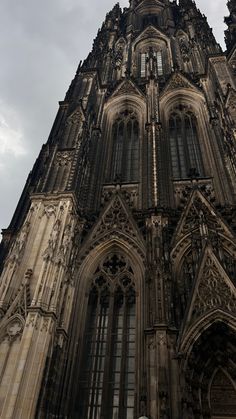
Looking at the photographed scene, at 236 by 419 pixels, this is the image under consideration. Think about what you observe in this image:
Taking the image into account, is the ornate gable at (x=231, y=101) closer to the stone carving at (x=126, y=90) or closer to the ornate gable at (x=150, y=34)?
the stone carving at (x=126, y=90)

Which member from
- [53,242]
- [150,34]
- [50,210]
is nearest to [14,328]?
[53,242]

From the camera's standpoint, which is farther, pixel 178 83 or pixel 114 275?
pixel 178 83

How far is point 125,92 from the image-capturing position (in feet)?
78.8

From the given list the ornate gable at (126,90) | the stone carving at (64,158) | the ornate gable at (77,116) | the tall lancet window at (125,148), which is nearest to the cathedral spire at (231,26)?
the ornate gable at (126,90)

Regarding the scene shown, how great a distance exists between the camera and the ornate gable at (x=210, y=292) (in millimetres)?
11594

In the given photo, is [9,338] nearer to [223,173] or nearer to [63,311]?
[63,311]

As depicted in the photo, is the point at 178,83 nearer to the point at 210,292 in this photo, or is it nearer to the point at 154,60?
the point at 154,60

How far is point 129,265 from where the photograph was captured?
47.3 feet

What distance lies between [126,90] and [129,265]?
536 inches

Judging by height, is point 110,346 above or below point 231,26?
below

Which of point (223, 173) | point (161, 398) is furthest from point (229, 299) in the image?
point (223, 173)

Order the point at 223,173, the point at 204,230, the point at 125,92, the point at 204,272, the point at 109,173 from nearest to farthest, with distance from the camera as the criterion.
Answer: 1. the point at 204,272
2. the point at 204,230
3. the point at 223,173
4. the point at 109,173
5. the point at 125,92

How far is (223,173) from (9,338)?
36.7ft

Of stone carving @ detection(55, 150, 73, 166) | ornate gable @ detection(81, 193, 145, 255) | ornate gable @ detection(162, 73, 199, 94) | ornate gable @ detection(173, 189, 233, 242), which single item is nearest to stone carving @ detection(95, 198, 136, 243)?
ornate gable @ detection(81, 193, 145, 255)
